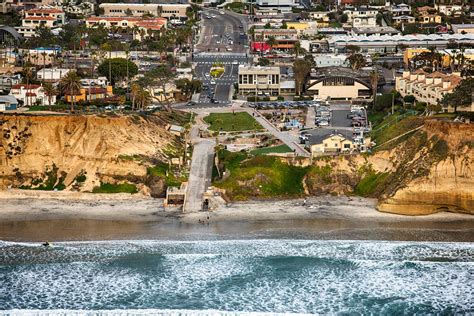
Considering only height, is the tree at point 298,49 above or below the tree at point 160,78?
above

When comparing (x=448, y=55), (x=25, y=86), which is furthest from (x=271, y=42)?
(x=25, y=86)

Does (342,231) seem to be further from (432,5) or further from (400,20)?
(432,5)

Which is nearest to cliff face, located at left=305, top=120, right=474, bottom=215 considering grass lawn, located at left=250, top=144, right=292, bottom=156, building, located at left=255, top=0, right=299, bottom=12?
grass lawn, located at left=250, top=144, right=292, bottom=156

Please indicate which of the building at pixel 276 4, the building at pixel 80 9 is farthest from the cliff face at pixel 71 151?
the building at pixel 276 4

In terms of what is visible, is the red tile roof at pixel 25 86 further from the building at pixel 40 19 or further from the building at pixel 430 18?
the building at pixel 430 18

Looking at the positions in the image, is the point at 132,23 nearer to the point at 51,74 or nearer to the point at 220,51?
the point at 220,51

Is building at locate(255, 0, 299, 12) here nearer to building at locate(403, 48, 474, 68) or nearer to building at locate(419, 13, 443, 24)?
building at locate(419, 13, 443, 24)
